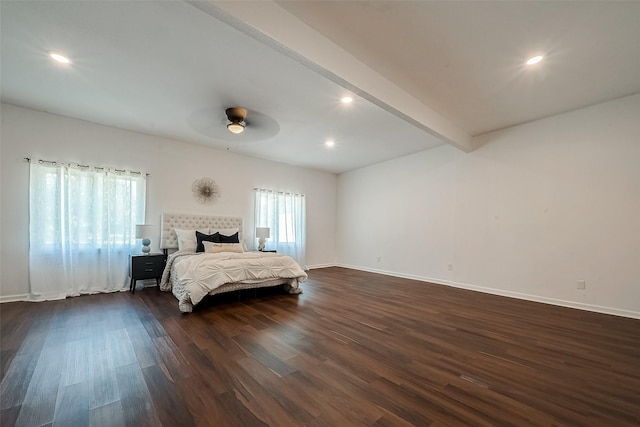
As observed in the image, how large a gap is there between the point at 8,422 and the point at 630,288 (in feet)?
19.0

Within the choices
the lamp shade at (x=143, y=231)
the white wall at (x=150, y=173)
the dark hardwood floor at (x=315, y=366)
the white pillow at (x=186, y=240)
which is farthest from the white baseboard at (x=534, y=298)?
the lamp shade at (x=143, y=231)

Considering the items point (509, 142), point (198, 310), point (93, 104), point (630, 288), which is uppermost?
point (93, 104)

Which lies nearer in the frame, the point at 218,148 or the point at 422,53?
the point at 422,53

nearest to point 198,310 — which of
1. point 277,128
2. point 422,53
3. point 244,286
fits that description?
point 244,286

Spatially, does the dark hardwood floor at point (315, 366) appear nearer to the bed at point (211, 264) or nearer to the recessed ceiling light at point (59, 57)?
the bed at point (211, 264)

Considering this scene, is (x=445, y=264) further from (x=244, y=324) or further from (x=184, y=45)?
(x=184, y=45)

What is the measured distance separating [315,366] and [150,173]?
444 cm

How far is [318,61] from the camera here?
6.93 feet

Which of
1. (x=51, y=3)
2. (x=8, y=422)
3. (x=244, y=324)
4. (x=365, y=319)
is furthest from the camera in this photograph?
(x=365, y=319)

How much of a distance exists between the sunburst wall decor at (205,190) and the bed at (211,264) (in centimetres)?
37

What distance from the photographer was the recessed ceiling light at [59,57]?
2371 mm

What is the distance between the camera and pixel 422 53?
239 cm

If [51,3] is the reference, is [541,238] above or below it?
below

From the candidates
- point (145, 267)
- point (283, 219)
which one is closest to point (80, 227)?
point (145, 267)
